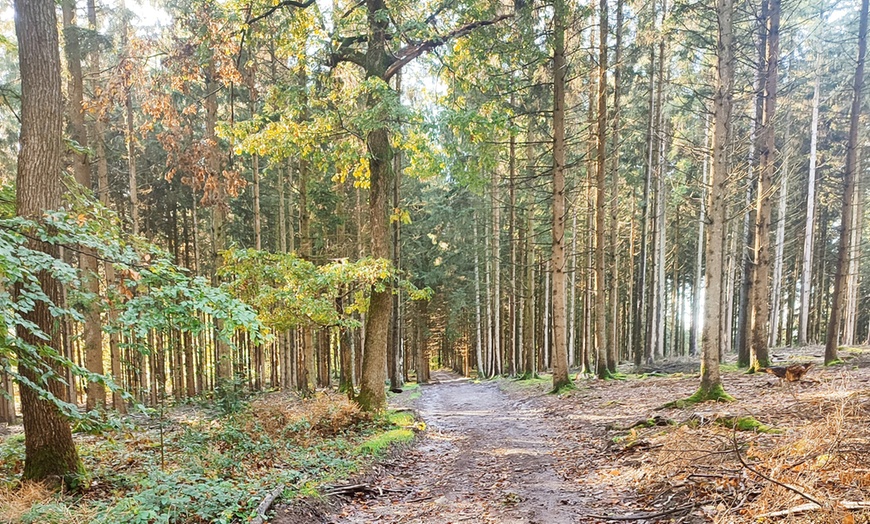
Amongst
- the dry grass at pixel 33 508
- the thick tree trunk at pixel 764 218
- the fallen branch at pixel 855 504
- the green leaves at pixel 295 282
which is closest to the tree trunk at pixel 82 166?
the green leaves at pixel 295 282

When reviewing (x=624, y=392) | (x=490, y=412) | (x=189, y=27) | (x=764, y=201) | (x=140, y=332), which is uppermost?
(x=189, y=27)

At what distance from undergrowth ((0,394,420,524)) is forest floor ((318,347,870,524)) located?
0.64 meters

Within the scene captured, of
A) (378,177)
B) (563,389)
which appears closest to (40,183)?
(378,177)

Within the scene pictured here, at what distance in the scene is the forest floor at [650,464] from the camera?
11.6ft

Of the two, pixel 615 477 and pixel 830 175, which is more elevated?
pixel 830 175

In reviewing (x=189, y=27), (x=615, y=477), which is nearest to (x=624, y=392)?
(x=615, y=477)

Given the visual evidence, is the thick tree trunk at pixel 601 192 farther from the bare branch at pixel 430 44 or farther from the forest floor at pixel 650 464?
the bare branch at pixel 430 44

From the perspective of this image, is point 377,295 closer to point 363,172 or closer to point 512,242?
point 363,172

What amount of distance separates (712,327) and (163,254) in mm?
9049

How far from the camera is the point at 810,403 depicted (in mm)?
6613

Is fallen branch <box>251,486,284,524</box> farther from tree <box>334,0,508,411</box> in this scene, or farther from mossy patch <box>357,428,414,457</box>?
tree <box>334,0,508,411</box>

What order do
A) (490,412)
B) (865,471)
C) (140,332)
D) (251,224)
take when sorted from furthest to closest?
(251,224) < (490,412) < (140,332) < (865,471)

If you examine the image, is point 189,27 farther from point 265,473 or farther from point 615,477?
point 615,477

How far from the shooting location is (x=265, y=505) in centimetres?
448
